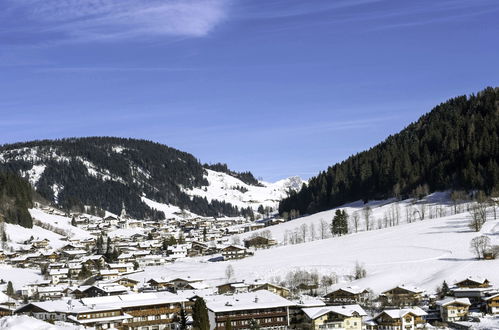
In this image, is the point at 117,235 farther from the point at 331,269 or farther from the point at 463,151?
the point at 331,269

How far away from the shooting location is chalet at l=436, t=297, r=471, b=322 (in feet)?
200

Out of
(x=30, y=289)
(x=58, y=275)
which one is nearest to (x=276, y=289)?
(x=30, y=289)

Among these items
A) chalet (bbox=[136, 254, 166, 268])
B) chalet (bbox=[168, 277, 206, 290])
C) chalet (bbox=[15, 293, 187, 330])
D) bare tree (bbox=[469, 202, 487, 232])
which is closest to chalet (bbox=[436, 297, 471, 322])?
chalet (bbox=[15, 293, 187, 330])

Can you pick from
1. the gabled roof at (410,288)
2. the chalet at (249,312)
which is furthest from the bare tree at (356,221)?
the chalet at (249,312)

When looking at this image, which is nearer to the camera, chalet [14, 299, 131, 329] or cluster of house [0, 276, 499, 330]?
chalet [14, 299, 131, 329]

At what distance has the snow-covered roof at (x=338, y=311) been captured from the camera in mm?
60741

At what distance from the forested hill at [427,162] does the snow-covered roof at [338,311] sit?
69.2m

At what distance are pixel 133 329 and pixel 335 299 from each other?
20.1 m

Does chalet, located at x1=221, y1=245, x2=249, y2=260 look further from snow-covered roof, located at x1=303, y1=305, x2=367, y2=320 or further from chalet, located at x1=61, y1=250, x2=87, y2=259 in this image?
snow-covered roof, located at x1=303, y1=305, x2=367, y2=320

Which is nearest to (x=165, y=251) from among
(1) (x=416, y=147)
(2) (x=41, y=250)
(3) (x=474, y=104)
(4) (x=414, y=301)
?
(2) (x=41, y=250)

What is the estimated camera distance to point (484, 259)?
79.4m

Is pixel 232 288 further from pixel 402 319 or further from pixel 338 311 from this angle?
pixel 402 319

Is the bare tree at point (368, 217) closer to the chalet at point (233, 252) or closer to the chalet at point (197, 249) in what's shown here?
the chalet at point (233, 252)

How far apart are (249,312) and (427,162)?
93454 mm
